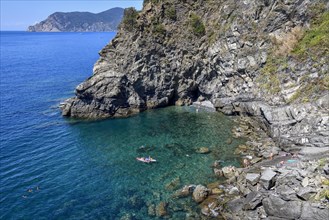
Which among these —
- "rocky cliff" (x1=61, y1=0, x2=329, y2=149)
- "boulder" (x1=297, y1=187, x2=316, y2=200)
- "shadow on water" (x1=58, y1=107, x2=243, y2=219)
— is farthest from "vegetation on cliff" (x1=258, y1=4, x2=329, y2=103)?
"boulder" (x1=297, y1=187, x2=316, y2=200)

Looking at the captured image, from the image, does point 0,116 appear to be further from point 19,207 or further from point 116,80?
point 19,207

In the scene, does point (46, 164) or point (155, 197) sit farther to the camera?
point (46, 164)

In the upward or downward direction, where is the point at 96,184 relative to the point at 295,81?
downward

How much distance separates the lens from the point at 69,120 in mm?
61094

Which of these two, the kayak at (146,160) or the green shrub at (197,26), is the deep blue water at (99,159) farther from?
the green shrub at (197,26)

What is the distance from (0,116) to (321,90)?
6033 cm

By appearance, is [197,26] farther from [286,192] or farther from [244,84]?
[286,192]

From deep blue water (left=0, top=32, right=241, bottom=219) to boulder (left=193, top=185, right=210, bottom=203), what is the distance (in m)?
0.86

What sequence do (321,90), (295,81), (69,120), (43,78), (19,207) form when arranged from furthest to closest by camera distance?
(43,78) < (69,120) < (295,81) < (321,90) < (19,207)

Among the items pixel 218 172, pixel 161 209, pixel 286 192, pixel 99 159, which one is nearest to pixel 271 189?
pixel 286 192

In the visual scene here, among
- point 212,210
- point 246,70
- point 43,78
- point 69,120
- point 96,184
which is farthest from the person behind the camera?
point 43,78

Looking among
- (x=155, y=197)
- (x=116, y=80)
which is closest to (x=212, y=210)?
(x=155, y=197)

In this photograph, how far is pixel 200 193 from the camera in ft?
110

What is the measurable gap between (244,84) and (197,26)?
17.4 meters
